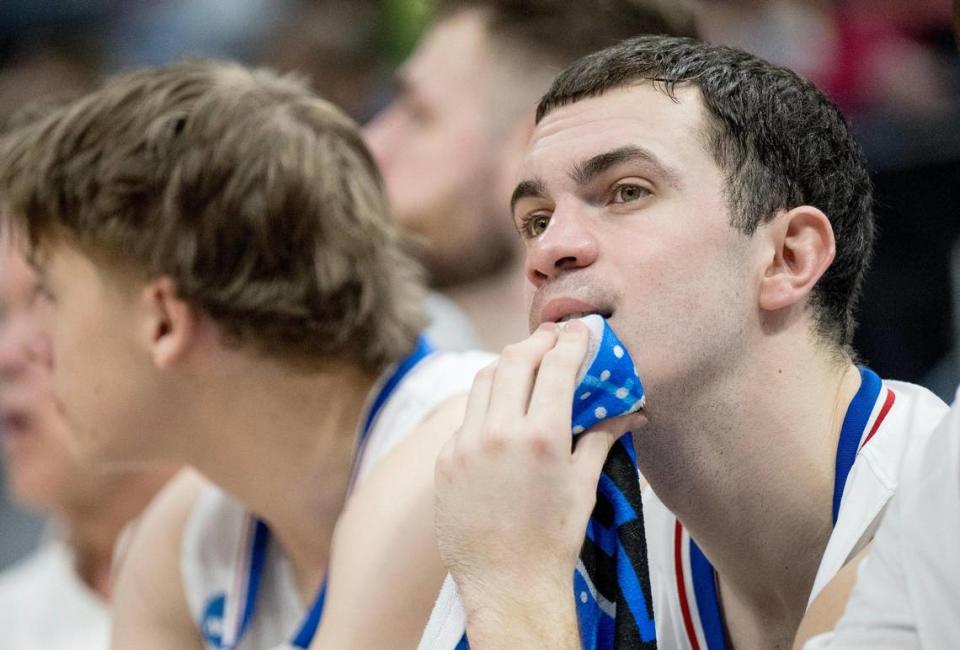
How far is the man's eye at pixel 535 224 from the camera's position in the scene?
8.16 feet

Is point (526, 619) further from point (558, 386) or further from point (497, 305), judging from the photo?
point (497, 305)

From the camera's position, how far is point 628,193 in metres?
2.35

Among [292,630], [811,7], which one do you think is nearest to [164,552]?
[292,630]

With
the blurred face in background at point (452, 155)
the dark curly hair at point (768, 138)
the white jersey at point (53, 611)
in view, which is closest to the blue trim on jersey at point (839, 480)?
the dark curly hair at point (768, 138)

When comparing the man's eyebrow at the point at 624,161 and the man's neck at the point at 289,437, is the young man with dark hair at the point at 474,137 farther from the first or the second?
the man's eyebrow at the point at 624,161

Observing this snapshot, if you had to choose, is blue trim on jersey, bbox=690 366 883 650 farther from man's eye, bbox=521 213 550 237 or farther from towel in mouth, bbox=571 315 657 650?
man's eye, bbox=521 213 550 237

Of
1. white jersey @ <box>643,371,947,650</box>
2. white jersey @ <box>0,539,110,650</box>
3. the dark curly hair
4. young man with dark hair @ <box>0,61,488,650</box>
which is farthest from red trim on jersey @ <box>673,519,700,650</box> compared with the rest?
white jersey @ <box>0,539,110,650</box>

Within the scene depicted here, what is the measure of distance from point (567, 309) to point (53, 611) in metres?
3.43

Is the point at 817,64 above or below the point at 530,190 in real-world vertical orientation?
above

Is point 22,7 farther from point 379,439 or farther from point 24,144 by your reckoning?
point 379,439

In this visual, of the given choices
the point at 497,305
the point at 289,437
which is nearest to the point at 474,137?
the point at 497,305

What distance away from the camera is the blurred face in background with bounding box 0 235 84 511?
451 centimetres

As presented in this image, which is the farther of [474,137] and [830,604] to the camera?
[474,137]

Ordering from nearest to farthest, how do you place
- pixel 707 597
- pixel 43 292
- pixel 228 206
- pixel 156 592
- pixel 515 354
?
pixel 515 354
pixel 707 597
pixel 228 206
pixel 43 292
pixel 156 592
